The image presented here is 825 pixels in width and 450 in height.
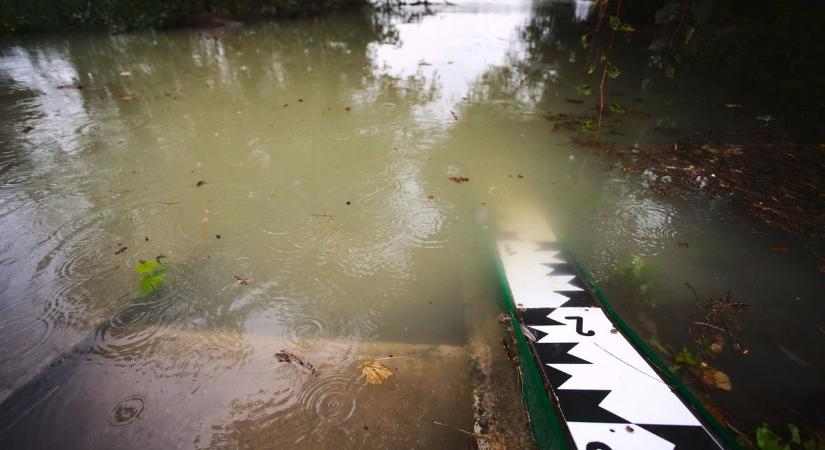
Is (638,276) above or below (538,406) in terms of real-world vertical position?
above

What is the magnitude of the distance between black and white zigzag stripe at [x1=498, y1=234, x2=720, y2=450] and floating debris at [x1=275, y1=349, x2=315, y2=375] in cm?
99

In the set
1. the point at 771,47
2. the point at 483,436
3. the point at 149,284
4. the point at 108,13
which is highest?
the point at 108,13

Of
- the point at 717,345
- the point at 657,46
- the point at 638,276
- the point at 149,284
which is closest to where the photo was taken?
the point at 717,345

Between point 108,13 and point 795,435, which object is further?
point 108,13

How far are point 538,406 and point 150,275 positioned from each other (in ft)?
6.62

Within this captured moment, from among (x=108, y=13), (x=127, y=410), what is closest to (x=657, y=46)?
(x=127, y=410)

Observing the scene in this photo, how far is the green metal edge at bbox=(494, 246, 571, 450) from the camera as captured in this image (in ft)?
4.33

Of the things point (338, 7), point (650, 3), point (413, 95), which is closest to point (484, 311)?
point (413, 95)

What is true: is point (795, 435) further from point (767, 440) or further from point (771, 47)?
point (771, 47)

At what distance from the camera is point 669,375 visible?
4.88 feet

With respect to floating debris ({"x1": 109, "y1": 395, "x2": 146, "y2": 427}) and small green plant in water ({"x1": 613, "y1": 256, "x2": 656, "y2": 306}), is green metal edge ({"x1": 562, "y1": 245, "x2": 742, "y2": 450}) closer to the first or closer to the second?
small green plant in water ({"x1": 613, "y1": 256, "x2": 656, "y2": 306})

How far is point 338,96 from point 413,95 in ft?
3.09

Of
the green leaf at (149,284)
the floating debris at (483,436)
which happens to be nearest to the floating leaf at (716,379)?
the floating debris at (483,436)

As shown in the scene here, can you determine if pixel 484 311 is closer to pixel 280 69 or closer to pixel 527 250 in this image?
pixel 527 250
